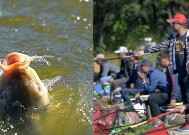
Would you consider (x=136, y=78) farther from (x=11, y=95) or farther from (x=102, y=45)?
(x=102, y=45)

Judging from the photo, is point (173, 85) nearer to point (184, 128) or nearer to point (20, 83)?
point (184, 128)

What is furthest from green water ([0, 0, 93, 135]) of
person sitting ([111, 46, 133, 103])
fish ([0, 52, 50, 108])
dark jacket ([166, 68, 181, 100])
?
dark jacket ([166, 68, 181, 100])

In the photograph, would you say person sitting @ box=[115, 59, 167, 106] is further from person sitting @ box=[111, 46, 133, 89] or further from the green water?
person sitting @ box=[111, 46, 133, 89]

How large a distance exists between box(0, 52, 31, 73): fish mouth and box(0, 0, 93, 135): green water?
32.0 inches

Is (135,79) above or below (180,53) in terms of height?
below

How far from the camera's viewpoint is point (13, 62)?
5.48 metres

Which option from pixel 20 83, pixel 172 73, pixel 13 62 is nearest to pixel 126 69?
pixel 172 73

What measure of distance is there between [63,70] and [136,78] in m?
1.36

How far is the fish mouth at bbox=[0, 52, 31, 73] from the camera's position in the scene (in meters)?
5.44

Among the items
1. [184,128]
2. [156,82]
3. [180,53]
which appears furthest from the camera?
[156,82]

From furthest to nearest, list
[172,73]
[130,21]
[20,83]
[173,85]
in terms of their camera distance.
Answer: [130,21]
[173,85]
[172,73]
[20,83]

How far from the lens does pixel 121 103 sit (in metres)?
8.43

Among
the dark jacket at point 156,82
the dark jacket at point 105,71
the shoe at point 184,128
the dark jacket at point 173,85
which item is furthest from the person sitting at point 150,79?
the dark jacket at point 105,71

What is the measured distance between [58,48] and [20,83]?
5.76 meters
